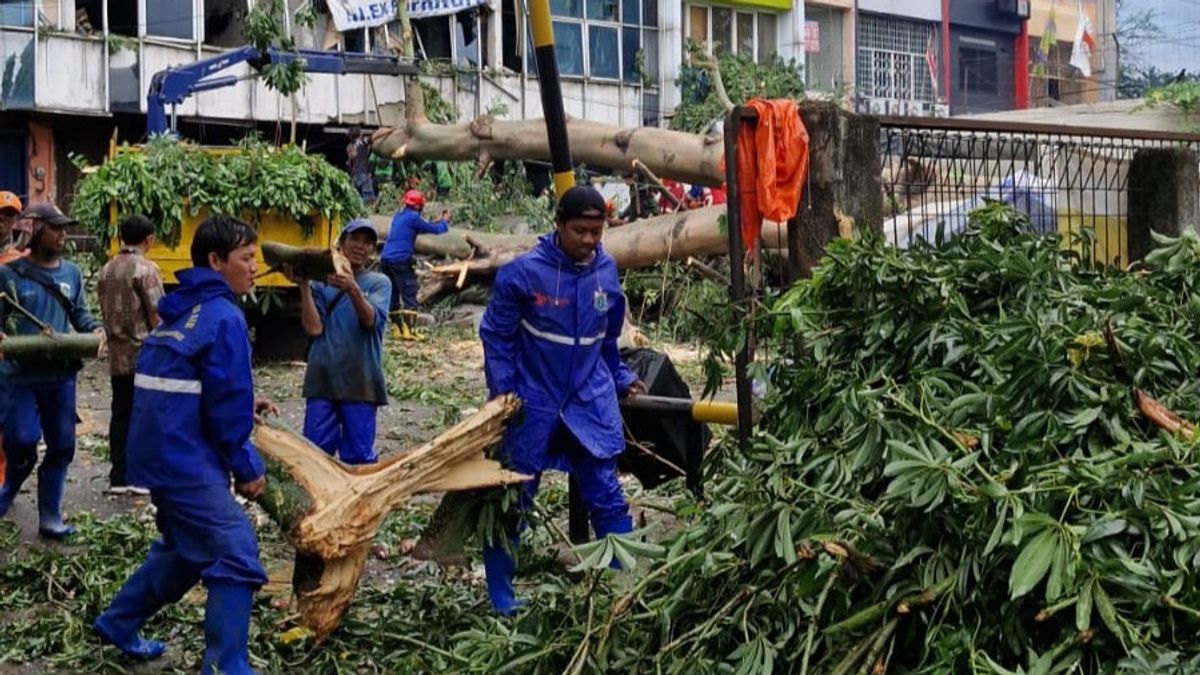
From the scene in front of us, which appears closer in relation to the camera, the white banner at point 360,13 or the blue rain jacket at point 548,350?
the blue rain jacket at point 548,350

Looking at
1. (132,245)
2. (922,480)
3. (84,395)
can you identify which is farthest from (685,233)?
(922,480)

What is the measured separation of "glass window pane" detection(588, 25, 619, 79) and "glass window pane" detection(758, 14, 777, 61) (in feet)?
15.6

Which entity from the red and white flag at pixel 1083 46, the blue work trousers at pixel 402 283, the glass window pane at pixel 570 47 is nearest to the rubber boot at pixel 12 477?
the blue work trousers at pixel 402 283

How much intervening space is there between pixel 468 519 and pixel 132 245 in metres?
3.23

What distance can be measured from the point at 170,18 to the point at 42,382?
65.6 ft

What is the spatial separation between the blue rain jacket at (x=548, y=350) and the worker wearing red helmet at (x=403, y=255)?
933 centimetres

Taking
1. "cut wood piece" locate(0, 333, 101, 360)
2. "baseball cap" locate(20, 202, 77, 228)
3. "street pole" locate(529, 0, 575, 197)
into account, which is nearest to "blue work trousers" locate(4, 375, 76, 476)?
"cut wood piece" locate(0, 333, 101, 360)

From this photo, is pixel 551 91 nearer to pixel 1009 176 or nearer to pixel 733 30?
pixel 1009 176

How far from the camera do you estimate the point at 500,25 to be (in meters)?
29.9

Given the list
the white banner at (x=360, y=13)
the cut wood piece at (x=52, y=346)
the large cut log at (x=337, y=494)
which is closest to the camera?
the large cut log at (x=337, y=494)

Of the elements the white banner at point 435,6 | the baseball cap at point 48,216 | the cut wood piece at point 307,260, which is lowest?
the cut wood piece at point 307,260

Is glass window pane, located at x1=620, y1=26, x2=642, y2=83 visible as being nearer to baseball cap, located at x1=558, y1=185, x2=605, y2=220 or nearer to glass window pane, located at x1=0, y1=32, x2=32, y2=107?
glass window pane, located at x1=0, y1=32, x2=32, y2=107

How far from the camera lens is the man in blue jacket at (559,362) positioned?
19.7 ft

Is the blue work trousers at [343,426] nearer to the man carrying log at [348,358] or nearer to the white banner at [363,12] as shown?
the man carrying log at [348,358]
